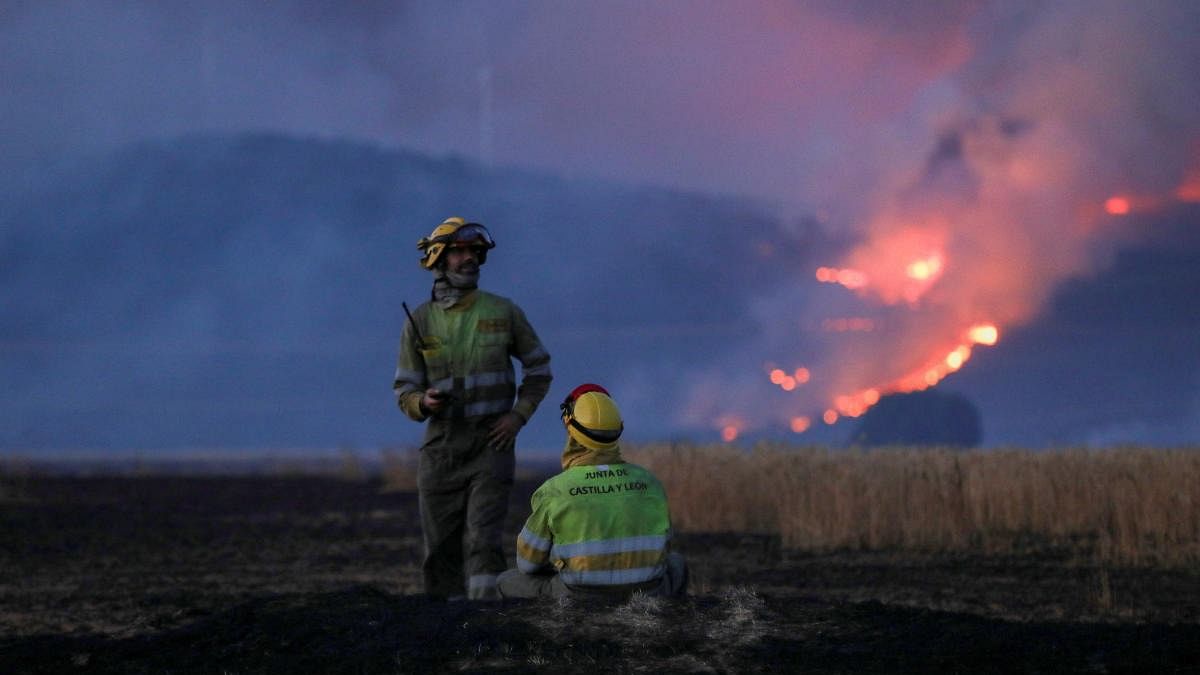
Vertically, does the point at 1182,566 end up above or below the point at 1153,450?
below

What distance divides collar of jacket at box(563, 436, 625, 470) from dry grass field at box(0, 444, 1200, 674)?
2.30 feet

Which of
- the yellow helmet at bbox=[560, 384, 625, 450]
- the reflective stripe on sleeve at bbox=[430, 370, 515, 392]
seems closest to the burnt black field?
the yellow helmet at bbox=[560, 384, 625, 450]

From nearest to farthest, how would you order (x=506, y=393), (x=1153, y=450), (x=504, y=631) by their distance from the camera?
(x=504, y=631), (x=506, y=393), (x=1153, y=450)

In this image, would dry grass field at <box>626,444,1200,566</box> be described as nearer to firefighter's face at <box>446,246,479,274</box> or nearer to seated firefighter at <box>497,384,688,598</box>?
firefighter's face at <box>446,246,479,274</box>

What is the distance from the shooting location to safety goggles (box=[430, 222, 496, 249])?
9.12 m

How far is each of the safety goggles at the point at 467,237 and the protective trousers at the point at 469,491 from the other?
41.4 inches

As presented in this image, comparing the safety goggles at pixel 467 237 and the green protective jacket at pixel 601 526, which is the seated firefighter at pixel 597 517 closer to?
the green protective jacket at pixel 601 526

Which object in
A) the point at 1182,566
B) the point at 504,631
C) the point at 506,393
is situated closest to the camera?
the point at 504,631

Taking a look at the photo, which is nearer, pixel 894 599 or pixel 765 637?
pixel 765 637

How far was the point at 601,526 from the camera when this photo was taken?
7594 mm

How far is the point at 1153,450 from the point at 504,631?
15408 millimetres

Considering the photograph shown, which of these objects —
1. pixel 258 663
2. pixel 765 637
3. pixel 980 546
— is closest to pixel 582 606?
pixel 765 637

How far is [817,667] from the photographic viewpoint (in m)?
6.99

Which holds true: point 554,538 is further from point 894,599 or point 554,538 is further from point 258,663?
point 894,599
